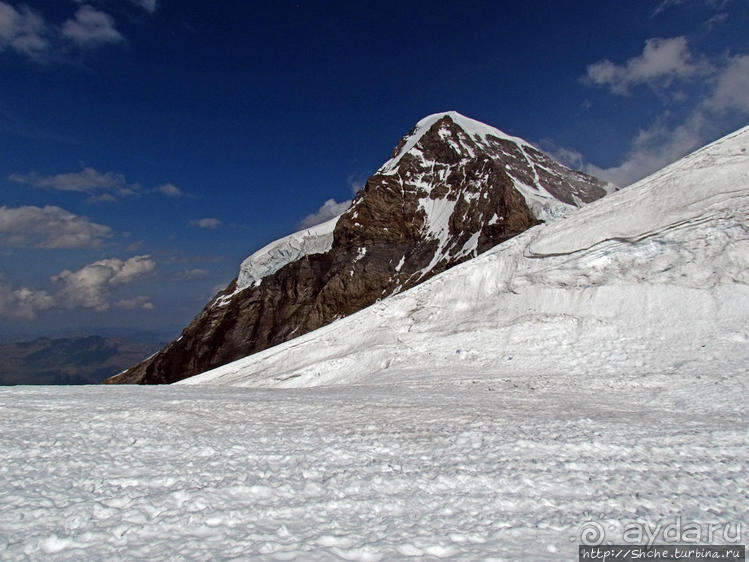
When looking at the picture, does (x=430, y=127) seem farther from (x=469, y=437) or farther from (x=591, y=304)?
(x=469, y=437)

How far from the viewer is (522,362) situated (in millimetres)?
11234

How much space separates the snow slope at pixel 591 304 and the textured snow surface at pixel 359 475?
2.72m

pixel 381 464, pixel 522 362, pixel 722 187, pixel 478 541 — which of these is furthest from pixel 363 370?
pixel 722 187

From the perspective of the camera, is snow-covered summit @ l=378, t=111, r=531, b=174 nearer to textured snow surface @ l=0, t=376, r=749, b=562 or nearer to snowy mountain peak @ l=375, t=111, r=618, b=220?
snowy mountain peak @ l=375, t=111, r=618, b=220

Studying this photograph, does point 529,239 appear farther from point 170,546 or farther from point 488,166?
point 488,166

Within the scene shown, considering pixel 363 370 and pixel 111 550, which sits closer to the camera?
pixel 111 550

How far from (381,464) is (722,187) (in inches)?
541

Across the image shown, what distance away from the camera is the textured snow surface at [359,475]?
12.0 feet

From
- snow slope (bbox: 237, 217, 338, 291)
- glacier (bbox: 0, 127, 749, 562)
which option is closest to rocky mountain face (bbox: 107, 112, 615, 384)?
snow slope (bbox: 237, 217, 338, 291)

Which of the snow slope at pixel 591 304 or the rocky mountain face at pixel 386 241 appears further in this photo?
the rocky mountain face at pixel 386 241

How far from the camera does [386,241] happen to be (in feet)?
225

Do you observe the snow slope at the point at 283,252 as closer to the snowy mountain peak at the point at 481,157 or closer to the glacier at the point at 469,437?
the snowy mountain peak at the point at 481,157

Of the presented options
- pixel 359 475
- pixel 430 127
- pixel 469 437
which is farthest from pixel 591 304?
pixel 430 127

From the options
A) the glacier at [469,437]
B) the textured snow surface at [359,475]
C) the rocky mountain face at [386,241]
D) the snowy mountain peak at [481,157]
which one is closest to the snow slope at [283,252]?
the rocky mountain face at [386,241]
